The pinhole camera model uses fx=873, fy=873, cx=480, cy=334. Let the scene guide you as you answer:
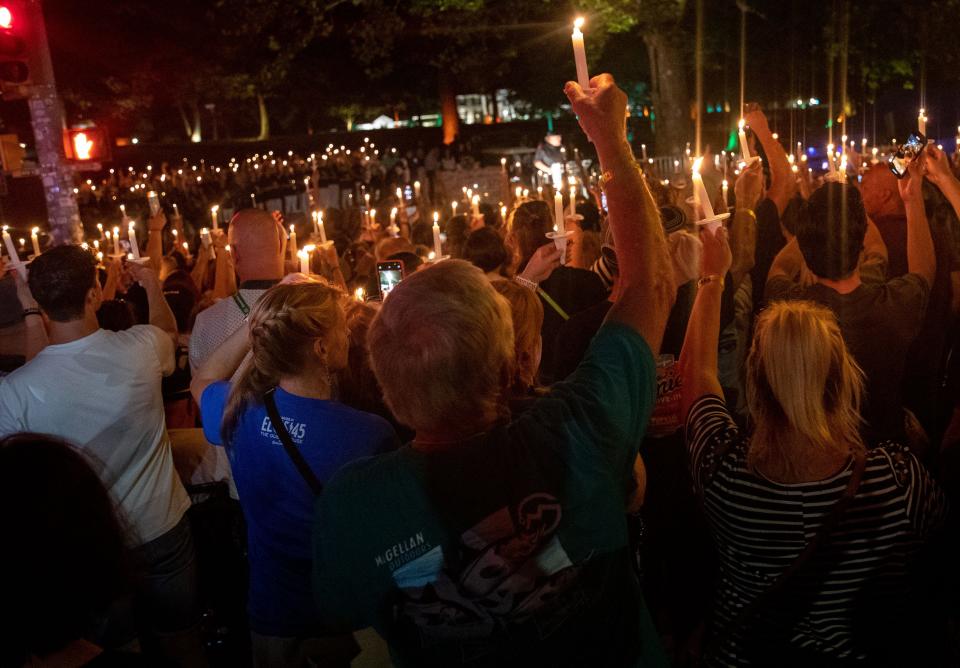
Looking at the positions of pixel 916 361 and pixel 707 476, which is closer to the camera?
pixel 707 476

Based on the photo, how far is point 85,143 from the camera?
31.2 feet

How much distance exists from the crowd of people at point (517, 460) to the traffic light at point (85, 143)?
5.21 m

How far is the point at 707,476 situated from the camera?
8.55ft

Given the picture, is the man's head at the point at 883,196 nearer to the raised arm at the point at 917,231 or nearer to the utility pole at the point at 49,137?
the raised arm at the point at 917,231

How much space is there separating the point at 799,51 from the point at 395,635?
28557 millimetres

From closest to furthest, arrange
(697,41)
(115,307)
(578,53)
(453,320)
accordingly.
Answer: (453,320)
(578,53)
(115,307)
(697,41)

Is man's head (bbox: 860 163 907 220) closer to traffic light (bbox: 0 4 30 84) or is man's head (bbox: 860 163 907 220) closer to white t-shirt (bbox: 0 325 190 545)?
white t-shirt (bbox: 0 325 190 545)

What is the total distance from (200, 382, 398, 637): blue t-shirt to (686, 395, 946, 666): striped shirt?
3.54 feet

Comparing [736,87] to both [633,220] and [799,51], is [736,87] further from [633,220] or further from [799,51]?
[633,220]

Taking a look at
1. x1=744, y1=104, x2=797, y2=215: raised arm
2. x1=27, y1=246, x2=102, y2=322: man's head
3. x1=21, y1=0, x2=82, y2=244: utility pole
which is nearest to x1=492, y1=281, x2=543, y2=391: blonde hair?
x1=27, y1=246, x2=102, y2=322: man's head

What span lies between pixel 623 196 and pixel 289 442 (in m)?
1.32

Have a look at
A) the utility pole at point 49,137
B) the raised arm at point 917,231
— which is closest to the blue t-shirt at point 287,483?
the raised arm at point 917,231

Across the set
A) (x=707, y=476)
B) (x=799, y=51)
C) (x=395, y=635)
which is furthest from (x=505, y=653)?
(x=799, y=51)

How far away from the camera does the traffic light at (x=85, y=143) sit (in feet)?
31.0
